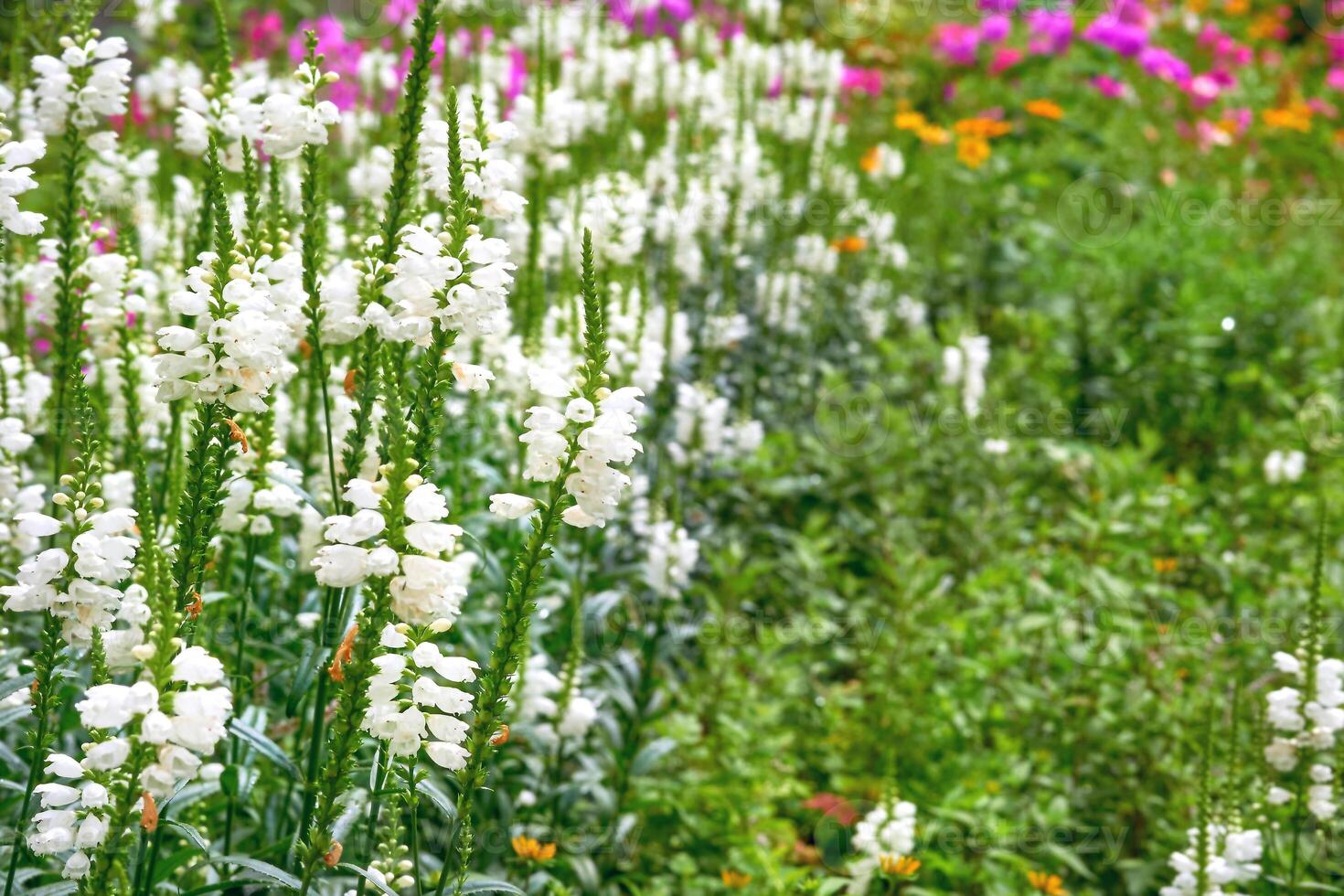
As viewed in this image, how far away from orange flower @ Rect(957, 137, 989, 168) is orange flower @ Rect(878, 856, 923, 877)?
18.3ft

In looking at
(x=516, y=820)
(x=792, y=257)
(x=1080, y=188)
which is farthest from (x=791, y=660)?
(x=1080, y=188)

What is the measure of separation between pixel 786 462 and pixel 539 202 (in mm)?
1597

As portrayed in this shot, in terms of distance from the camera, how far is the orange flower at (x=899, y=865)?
2.83m

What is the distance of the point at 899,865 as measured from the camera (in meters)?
2.86

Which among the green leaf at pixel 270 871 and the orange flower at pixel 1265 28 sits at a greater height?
the orange flower at pixel 1265 28

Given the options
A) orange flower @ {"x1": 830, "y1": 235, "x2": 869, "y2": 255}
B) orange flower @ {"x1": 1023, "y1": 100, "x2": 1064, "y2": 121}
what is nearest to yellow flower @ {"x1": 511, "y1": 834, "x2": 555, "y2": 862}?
orange flower @ {"x1": 830, "y1": 235, "x2": 869, "y2": 255}

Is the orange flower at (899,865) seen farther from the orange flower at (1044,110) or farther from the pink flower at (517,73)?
the orange flower at (1044,110)

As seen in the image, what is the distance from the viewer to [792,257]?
18.8 feet

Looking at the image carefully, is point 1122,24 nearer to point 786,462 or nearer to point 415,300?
point 786,462

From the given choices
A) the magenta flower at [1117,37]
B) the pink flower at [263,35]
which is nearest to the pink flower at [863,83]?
the magenta flower at [1117,37]

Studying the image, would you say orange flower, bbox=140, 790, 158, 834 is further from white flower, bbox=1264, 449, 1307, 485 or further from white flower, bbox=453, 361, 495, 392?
white flower, bbox=1264, 449, 1307, 485

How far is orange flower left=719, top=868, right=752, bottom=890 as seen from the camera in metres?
2.99

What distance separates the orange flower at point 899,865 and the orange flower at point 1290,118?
8.33 metres

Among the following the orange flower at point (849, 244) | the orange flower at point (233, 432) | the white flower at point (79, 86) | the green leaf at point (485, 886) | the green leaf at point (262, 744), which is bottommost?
the green leaf at point (485, 886)
